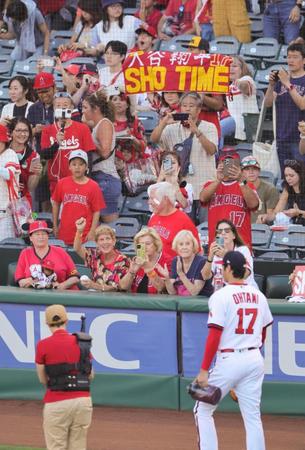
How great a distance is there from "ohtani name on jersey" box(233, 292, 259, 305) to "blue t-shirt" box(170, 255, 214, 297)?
175 centimetres

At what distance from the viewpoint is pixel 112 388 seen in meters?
10.7

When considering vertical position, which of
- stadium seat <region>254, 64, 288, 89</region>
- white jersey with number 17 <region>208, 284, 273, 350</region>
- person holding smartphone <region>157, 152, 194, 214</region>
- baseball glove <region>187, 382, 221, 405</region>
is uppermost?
stadium seat <region>254, 64, 288, 89</region>

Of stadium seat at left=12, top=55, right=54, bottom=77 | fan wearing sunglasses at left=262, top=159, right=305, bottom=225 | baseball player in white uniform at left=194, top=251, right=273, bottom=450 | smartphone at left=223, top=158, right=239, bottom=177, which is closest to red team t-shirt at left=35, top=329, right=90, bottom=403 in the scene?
baseball player in white uniform at left=194, top=251, right=273, bottom=450

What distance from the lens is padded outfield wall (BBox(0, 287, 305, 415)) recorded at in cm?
1037

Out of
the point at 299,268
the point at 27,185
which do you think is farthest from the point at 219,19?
the point at 299,268

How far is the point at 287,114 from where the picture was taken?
13047 mm

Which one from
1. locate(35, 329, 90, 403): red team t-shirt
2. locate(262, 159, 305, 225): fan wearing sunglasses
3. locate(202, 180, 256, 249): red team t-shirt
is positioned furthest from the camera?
locate(262, 159, 305, 225): fan wearing sunglasses

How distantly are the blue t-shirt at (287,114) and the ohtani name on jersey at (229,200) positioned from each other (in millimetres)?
2014

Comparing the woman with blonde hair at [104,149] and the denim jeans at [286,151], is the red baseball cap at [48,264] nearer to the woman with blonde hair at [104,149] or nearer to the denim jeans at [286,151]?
the woman with blonde hair at [104,149]

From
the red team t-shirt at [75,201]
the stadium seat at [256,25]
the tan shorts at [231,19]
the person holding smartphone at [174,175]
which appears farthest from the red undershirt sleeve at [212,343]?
the stadium seat at [256,25]

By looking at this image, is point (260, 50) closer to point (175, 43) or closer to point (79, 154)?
point (175, 43)

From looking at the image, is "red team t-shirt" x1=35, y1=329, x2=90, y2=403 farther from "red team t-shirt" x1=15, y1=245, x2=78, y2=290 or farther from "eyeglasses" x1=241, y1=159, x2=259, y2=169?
"eyeglasses" x1=241, y1=159, x2=259, y2=169

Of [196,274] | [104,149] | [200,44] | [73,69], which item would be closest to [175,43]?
[200,44]

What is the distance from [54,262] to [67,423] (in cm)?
294
